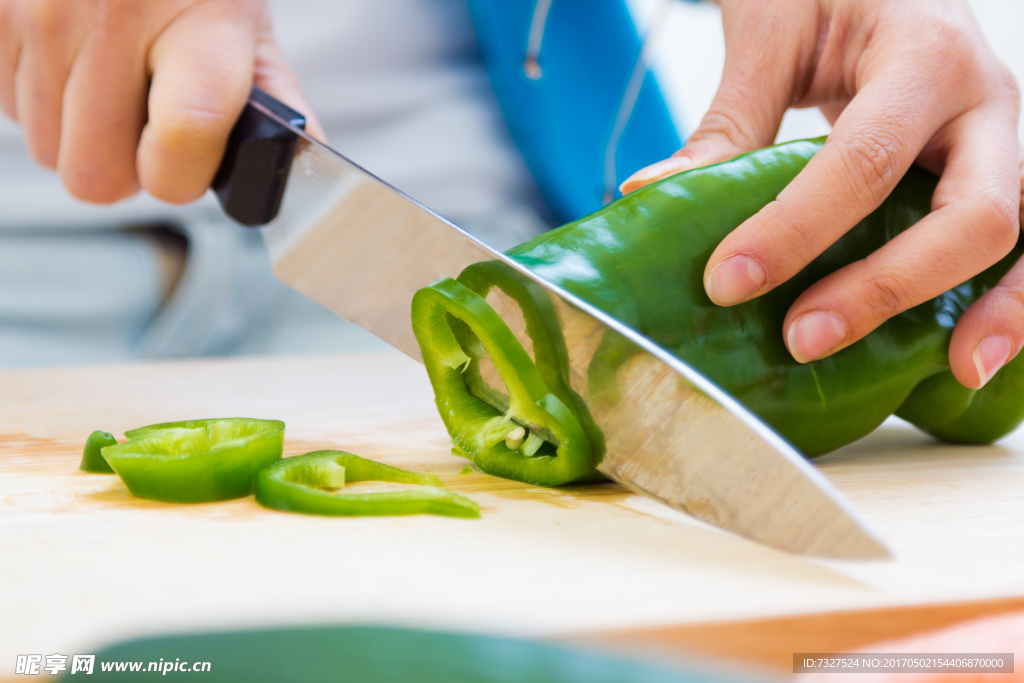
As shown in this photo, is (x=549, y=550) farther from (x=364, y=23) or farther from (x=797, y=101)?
(x=364, y=23)

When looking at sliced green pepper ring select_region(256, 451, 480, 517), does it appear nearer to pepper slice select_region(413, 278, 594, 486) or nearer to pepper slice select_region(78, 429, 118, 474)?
pepper slice select_region(413, 278, 594, 486)

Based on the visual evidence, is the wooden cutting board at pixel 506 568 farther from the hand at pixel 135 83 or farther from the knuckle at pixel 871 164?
the hand at pixel 135 83

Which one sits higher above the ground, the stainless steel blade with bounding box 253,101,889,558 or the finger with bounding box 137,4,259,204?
the finger with bounding box 137,4,259,204

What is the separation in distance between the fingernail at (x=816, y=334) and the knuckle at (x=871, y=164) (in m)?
0.20

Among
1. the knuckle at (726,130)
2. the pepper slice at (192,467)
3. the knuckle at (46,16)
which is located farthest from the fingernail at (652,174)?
the knuckle at (46,16)

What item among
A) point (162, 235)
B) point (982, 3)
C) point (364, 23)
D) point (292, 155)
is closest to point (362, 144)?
point (364, 23)

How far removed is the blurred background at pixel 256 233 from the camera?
230 centimetres

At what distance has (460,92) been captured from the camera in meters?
2.74

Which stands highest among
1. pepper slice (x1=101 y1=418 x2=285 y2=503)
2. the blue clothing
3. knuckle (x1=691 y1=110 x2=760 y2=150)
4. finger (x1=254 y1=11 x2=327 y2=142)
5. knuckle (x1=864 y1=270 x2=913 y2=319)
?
the blue clothing

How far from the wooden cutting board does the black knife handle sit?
0.54 metres

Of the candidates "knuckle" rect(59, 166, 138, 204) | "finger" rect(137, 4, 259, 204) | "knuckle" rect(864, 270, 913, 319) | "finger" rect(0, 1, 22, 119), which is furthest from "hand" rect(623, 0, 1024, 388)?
"finger" rect(0, 1, 22, 119)

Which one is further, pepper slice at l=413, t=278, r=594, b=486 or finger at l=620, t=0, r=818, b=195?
finger at l=620, t=0, r=818, b=195

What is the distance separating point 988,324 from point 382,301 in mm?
1021

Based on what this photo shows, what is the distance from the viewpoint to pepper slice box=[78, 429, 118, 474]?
4.29ft
